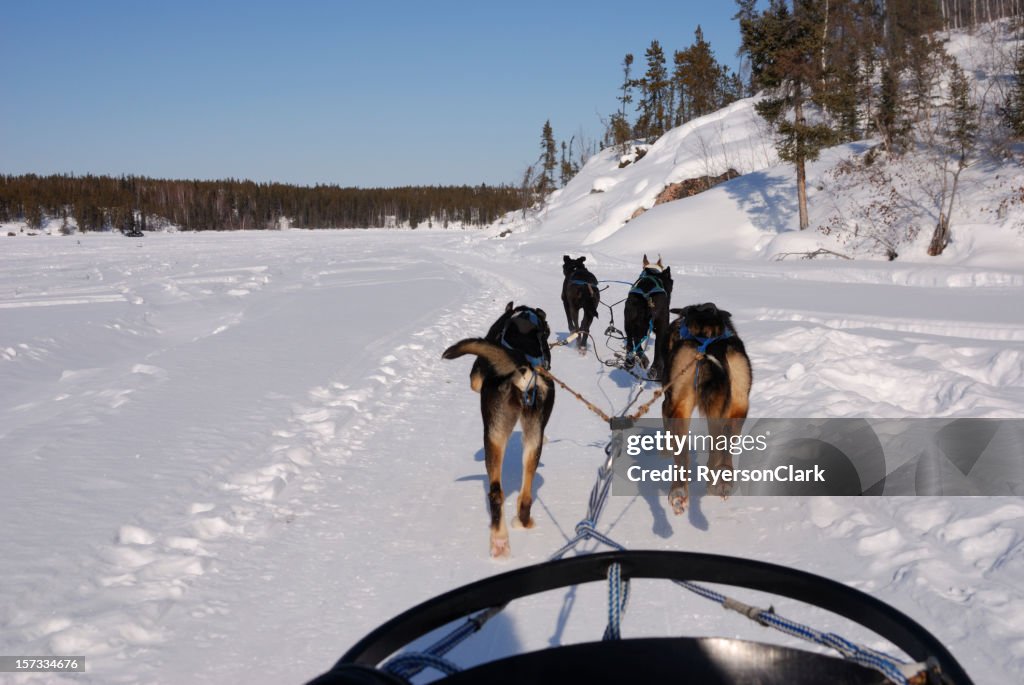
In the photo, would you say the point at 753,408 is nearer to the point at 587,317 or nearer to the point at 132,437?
the point at 587,317

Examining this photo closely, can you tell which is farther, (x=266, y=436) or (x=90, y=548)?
(x=266, y=436)

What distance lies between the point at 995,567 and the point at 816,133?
881 inches

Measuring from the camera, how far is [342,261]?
101 ft

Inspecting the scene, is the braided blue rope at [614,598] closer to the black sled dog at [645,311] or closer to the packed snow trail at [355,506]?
the packed snow trail at [355,506]

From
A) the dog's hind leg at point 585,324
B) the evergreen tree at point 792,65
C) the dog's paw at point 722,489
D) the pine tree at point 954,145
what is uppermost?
the evergreen tree at point 792,65

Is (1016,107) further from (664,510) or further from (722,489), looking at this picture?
(664,510)

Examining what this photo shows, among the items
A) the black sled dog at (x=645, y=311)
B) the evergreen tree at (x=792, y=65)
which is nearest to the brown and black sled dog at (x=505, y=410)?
the black sled dog at (x=645, y=311)

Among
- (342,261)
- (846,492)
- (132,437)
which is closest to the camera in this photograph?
(846,492)

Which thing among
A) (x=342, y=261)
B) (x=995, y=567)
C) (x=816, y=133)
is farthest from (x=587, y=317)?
(x=342, y=261)

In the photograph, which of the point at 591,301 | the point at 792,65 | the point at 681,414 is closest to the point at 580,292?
the point at 591,301

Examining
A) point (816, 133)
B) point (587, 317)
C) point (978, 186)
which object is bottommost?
point (587, 317)

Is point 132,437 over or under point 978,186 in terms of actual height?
under

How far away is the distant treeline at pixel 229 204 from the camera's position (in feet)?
300

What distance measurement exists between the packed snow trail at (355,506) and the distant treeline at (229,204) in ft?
302
